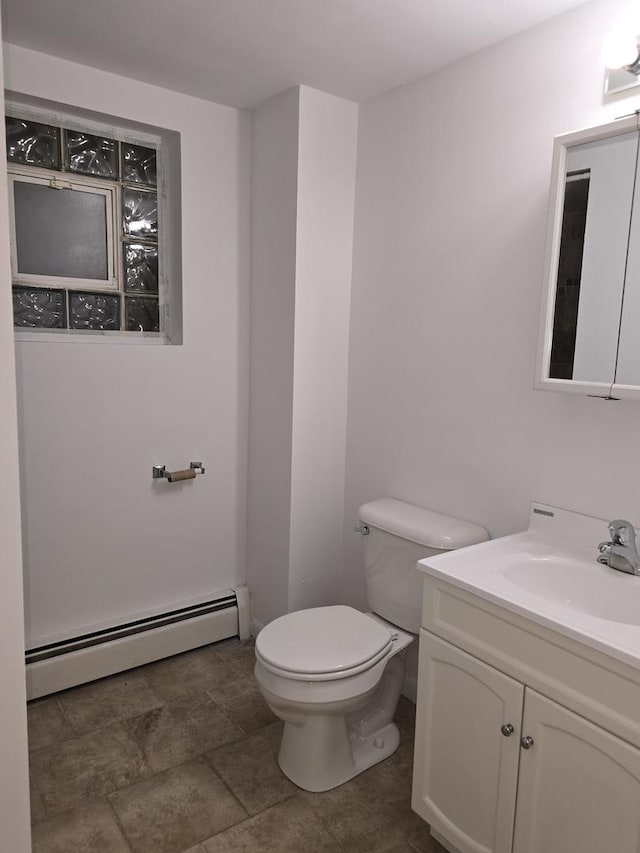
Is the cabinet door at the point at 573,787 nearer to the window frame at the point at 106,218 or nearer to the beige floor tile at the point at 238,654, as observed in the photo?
the beige floor tile at the point at 238,654

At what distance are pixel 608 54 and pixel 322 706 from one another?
189 centimetres

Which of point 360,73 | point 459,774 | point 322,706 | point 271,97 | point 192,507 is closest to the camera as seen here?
point 459,774

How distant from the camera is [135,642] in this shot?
8.07ft

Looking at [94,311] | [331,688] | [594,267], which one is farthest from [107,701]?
[594,267]

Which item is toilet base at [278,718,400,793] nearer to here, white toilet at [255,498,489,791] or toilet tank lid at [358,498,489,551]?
white toilet at [255,498,489,791]

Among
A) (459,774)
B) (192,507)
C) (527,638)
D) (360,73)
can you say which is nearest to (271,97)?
(360,73)

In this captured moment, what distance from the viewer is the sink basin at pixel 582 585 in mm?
1503

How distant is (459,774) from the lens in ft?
5.07

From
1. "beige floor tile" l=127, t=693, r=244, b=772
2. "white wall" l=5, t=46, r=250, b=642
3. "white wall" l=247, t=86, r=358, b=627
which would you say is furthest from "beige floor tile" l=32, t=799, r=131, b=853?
"white wall" l=247, t=86, r=358, b=627

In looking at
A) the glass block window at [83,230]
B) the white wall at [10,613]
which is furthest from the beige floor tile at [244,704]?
the glass block window at [83,230]

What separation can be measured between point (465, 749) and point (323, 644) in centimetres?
51

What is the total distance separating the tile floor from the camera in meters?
1.70

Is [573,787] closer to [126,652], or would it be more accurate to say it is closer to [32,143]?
[126,652]

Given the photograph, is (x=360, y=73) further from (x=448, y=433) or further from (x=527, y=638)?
(x=527, y=638)
